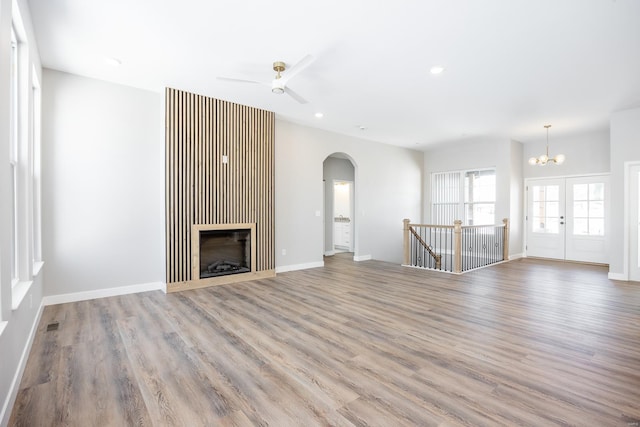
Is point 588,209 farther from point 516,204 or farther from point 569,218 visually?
point 516,204

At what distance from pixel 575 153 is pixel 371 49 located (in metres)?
6.80

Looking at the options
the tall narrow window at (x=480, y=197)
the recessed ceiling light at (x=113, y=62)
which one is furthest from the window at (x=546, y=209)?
the recessed ceiling light at (x=113, y=62)

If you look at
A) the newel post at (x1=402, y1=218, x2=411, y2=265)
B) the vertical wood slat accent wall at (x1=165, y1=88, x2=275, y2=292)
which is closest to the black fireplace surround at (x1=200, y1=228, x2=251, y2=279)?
the vertical wood slat accent wall at (x1=165, y1=88, x2=275, y2=292)

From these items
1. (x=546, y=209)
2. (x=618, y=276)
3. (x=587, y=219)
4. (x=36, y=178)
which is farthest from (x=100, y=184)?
(x=587, y=219)

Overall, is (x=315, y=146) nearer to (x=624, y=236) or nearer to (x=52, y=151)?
(x=52, y=151)

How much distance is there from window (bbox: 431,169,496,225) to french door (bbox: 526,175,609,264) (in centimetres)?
99

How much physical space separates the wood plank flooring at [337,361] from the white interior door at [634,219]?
138 cm

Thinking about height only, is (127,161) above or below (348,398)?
above

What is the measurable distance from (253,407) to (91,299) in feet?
11.7

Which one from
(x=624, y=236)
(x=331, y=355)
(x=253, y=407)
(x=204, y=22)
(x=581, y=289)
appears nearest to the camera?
(x=253, y=407)

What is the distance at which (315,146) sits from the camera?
22.9ft

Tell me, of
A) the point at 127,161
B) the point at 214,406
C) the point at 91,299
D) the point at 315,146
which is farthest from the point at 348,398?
the point at 315,146

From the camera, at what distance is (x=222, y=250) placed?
5.47 m

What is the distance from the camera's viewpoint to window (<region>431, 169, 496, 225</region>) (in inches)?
336
